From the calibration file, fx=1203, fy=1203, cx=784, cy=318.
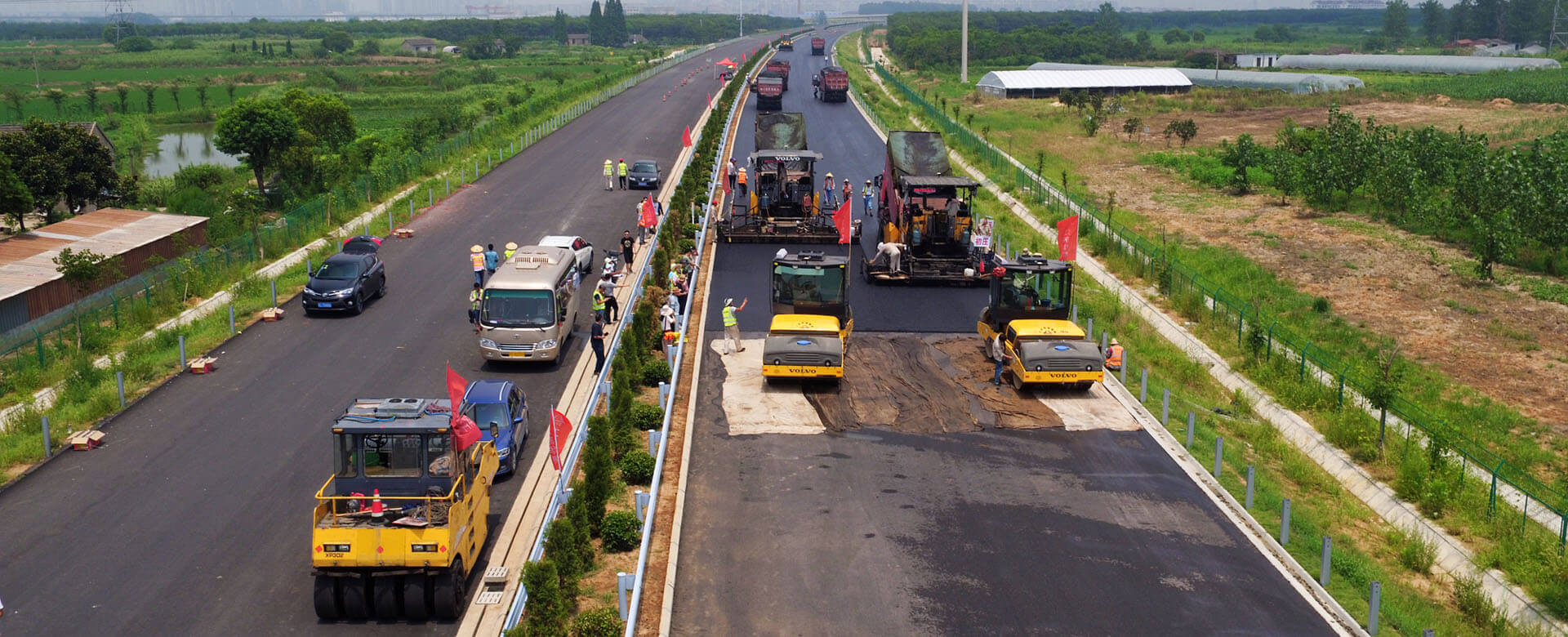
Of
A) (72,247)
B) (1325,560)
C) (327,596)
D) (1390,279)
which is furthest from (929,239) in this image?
(72,247)

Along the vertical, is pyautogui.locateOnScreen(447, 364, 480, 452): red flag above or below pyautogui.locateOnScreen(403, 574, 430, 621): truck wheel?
above

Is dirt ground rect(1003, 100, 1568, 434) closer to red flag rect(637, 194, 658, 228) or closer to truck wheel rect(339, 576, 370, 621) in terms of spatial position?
red flag rect(637, 194, 658, 228)

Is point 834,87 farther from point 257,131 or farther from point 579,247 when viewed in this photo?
point 579,247

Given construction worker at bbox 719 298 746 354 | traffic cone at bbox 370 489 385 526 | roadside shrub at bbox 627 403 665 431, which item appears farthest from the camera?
construction worker at bbox 719 298 746 354

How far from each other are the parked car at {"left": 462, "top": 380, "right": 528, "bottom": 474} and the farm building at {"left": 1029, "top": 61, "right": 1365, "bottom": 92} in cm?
10649

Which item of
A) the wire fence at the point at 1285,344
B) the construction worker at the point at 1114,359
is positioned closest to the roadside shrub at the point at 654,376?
the construction worker at the point at 1114,359

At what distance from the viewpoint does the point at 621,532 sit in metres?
20.2

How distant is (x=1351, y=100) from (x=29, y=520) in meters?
102

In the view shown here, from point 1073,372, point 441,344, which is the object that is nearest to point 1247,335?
point 1073,372

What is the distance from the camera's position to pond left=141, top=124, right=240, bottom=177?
280 feet

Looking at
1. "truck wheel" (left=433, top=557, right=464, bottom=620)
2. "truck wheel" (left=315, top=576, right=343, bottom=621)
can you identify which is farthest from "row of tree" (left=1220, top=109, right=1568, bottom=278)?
"truck wheel" (left=315, top=576, right=343, bottom=621)

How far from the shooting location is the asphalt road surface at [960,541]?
17.6m

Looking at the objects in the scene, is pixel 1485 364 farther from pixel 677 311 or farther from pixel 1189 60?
pixel 1189 60

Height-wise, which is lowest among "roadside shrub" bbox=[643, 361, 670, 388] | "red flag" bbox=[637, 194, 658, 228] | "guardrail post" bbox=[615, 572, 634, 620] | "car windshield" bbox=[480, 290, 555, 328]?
"guardrail post" bbox=[615, 572, 634, 620]
